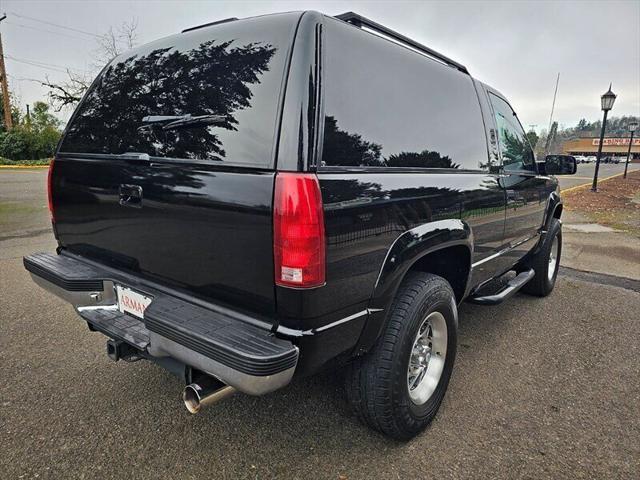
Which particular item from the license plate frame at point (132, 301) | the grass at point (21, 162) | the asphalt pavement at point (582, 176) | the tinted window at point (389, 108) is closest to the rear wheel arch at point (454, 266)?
the tinted window at point (389, 108)

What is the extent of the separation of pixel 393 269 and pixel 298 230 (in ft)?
2.02

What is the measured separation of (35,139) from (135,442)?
105 feet

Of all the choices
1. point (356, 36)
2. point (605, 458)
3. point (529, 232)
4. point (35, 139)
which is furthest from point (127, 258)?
point (35, 139)

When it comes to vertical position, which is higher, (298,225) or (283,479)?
(298,225)

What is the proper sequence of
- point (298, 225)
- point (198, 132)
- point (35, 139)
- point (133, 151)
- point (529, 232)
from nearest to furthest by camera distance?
1. point (298, 225)
2. point (198, 132)
3. point (133, 151)
4. point (529, 232)
5. point (35, 139)

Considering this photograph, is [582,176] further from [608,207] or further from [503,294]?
[503,294]

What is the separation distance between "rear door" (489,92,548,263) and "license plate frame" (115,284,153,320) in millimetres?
2570

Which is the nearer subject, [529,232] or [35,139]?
[529,232]

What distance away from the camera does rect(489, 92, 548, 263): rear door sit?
3395 mm

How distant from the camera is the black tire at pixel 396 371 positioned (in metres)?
2.12

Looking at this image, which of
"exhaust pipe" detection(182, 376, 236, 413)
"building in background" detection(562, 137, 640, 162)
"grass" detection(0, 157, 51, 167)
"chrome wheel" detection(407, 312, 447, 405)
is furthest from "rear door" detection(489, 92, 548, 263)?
"building in background" detection(562, 137, 640, 162)

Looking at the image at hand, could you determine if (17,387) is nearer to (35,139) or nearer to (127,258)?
(127,258)

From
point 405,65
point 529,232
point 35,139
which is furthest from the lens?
point 35,139

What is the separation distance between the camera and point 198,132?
196 centimetres
